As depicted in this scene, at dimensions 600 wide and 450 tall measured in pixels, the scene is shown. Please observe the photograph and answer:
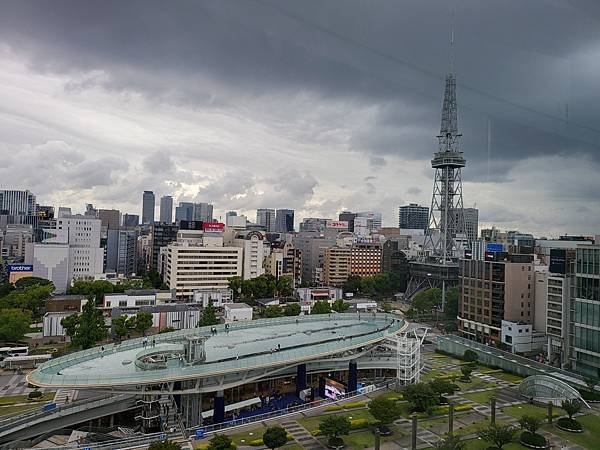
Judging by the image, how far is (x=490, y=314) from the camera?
70.8 feet

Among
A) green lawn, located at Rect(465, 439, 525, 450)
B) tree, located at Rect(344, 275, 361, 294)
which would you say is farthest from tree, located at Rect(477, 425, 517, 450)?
tree, located at Rect(344, 275, 361, 294)

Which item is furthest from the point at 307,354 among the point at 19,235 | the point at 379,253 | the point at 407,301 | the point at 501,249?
the point at 19,235

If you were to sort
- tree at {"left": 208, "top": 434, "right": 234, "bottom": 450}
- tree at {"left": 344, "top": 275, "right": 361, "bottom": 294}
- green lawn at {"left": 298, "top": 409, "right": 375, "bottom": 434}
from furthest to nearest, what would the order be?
tree at {"left": 344, "top": 275, "right": 361, "bottom": 294} → green lawn at {"left": 298, "top": 409, "right": 375, "bottom": 434} → tree at {"left": 208, "top": 434, "right": 234, "bottom": 450}

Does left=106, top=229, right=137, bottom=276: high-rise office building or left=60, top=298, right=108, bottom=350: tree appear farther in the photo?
left=106, top=229, right=137, bottom=276: high-rise office building

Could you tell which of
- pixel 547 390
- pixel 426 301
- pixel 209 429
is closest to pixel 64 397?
pixel 209 429

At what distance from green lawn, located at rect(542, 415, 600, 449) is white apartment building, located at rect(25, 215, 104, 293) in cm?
2906

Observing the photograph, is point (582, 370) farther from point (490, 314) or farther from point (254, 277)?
point (254, 277)

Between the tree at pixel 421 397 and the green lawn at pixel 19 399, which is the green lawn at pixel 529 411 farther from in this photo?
the green lawn at pixel 19 399

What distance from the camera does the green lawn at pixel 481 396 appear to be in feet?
42.9

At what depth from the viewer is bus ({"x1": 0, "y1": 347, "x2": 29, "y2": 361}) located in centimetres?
1714

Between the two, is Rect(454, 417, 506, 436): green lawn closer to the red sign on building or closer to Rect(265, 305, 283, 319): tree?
Rect(265, 305, 283, 319): tree

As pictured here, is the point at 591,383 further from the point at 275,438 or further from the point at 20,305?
the point at 20,305

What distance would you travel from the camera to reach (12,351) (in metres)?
17.3

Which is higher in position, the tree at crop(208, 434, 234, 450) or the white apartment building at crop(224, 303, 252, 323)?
the white apartment building at crop(224, 303, 252, 323)
